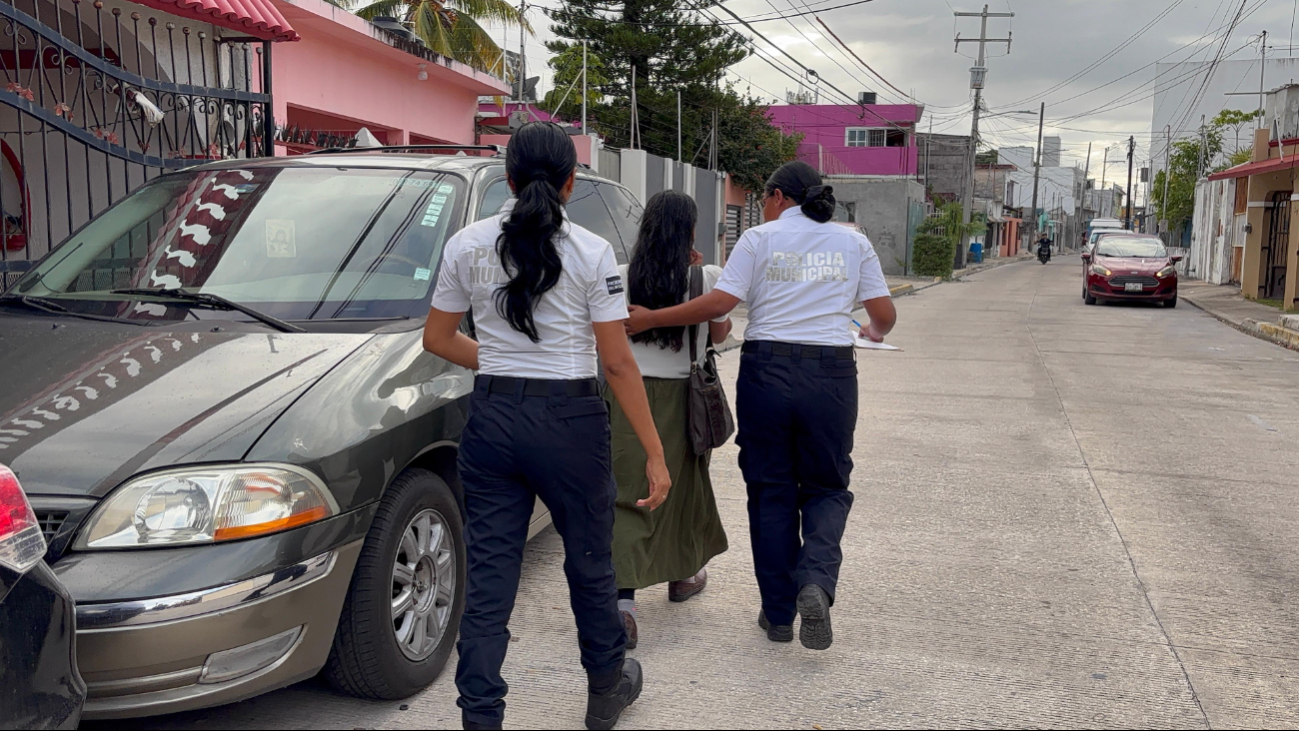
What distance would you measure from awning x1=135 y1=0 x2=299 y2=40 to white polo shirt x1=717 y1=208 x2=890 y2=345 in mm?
4823

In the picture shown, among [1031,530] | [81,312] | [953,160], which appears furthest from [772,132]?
[953,160]

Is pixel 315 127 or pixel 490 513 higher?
pixel 315 127

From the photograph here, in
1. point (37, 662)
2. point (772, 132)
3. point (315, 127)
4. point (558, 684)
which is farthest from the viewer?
point (772, 132)

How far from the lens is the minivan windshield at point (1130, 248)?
878 inches

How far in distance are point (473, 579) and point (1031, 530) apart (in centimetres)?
360

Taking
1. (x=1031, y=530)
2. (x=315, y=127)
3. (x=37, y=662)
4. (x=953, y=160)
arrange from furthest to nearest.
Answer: (x=953, y=160) < (x=315, y=127) < (x=1031, y=530) < (x=37, y=662)

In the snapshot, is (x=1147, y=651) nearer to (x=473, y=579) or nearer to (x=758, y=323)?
(x=758, y=323)

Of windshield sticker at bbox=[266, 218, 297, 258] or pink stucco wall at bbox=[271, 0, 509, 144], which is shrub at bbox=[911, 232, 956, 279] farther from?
windshield sticker at bbox=[266, 218, 297, 258]

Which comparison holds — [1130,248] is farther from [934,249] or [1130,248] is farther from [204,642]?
[204,642]

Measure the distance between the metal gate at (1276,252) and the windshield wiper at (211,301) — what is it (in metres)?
24.8

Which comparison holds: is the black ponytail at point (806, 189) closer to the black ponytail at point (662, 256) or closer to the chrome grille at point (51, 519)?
the black ponytail at point (662, 256)

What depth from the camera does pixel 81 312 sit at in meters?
3.80

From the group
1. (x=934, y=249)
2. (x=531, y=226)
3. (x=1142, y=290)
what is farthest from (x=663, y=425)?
(x=934, y=249)

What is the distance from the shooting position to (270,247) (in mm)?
4098
